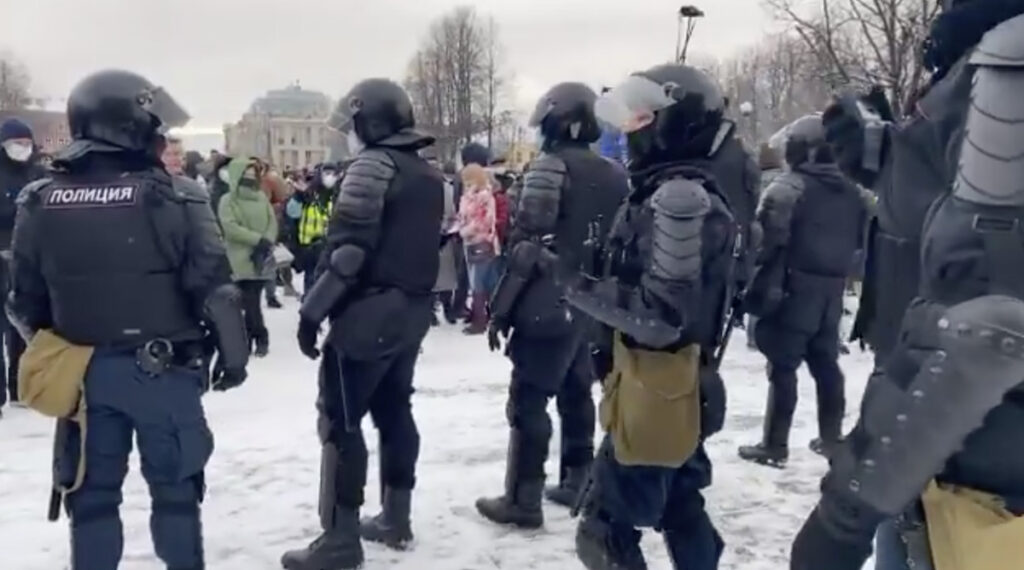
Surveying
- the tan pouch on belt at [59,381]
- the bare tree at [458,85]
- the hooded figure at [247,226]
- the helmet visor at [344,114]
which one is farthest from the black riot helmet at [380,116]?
the bare tree at [458,85]

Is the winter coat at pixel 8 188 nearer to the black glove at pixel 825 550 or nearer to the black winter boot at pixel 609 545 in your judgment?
the black winter boot at pixel 609 545

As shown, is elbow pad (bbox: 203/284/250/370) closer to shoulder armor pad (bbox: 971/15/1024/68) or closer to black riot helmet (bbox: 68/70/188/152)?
black riot helmet (bbox: 68/70/188/152)

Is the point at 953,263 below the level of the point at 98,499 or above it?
above

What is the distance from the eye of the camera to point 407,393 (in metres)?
5.10

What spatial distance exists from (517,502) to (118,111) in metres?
2.70

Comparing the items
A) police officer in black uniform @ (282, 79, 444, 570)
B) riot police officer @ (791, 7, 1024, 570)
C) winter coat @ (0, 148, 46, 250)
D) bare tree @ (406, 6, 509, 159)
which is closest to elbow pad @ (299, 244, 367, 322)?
police officer in black uniform @ (282, 79, 444, 570)

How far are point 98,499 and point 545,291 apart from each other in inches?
87.5

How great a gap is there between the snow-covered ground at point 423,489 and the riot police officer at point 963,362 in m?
2.89

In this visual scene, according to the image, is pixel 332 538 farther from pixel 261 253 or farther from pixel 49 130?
pixel 49 130

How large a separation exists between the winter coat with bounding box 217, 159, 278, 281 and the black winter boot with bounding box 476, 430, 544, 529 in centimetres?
525

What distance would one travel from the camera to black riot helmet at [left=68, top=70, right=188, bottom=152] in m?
3.93

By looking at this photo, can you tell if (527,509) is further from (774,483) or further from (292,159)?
(292,159)

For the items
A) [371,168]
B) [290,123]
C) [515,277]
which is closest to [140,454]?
[371,168]

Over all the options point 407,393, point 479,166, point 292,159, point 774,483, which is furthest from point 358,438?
point 292,159
